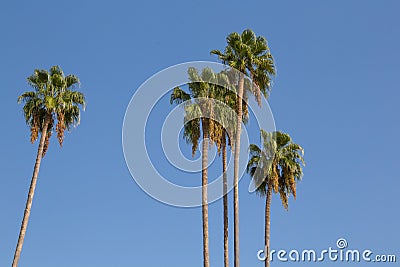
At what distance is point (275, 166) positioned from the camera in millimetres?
42906

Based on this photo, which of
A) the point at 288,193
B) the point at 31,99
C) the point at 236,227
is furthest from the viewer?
the point at 288,193

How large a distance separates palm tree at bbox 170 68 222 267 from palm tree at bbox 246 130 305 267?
6844mm

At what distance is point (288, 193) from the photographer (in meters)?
43.0

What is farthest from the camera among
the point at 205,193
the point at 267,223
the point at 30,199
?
the point at 267,223

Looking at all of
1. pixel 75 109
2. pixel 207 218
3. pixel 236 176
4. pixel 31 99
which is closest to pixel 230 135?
pixel 236 176

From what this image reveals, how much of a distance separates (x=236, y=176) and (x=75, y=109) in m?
10.8

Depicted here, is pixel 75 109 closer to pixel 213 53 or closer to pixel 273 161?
pixel 213 53

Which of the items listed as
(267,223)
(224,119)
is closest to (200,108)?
(224,119)

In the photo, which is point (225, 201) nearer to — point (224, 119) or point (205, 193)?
point (205, 193)

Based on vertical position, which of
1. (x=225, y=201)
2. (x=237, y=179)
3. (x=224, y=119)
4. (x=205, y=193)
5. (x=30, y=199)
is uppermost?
(x=224, y=119)

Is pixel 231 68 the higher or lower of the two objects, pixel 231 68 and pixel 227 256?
the higher

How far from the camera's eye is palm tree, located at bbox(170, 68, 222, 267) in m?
37.4

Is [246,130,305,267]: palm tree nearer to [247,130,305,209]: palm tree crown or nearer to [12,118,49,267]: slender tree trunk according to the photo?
[247,130,305,209]: palm tree crown

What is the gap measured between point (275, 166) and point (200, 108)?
26.3 feet
